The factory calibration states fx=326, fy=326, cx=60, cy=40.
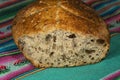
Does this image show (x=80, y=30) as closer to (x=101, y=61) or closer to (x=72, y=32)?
(x=72, y=32)

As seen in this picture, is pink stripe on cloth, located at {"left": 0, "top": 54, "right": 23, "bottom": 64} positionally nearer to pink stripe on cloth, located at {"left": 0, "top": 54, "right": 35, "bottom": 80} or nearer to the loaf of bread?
pink stripe on cloth, located at {"left": 0, "top": 54, "right": 35, "bottom": 80}

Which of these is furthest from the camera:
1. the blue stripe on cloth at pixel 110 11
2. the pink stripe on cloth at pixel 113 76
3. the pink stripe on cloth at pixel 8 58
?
the blue stripe on cloth at pixel 110 11

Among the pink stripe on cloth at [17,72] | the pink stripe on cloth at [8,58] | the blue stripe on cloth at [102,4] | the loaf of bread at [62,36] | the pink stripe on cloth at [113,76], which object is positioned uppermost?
the blue stripe on cloth at [102,4]

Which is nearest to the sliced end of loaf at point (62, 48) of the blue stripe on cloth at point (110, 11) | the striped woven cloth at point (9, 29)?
the striped woven cloth at point (9, 29)

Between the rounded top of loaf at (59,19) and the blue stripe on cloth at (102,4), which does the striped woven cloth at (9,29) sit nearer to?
the blue stripe on cloth at (102,4)

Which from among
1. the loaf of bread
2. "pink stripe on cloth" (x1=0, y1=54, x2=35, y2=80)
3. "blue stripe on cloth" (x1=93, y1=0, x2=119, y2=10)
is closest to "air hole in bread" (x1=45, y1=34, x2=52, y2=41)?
the loaf of bread

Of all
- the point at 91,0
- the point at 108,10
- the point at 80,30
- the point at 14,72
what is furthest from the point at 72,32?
the point at 91,0

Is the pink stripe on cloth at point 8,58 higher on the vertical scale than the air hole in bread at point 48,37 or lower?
lower

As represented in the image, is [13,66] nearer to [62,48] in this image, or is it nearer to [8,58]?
[8,58]
